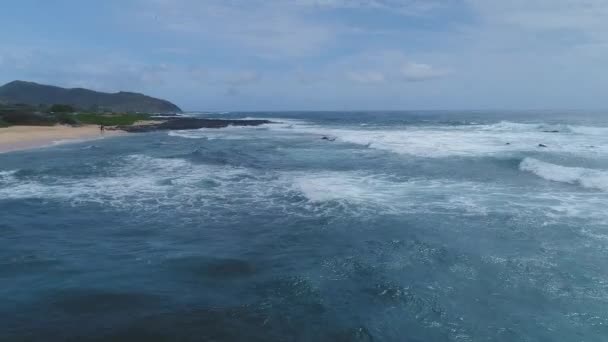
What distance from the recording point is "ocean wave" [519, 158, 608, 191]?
1576 cm

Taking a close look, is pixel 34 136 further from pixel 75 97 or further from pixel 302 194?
pixel 75 97

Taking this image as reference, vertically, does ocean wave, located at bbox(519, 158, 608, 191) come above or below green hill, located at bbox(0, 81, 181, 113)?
below

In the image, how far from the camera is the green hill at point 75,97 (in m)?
135

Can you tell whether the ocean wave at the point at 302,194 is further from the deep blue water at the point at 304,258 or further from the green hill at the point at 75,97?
the green hill at the point at 75,97

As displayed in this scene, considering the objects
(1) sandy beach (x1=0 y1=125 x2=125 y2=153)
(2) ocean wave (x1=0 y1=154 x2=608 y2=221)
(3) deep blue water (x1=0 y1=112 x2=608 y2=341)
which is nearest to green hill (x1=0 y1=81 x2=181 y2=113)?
(1) sandy beach (x1=0 y1=125 x2=125 y2=153)

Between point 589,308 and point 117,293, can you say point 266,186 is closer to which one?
point 117,293

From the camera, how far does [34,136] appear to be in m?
33.8

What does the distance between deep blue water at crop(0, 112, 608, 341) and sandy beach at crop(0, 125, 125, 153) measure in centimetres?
1225

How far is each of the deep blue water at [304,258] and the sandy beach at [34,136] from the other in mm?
12249

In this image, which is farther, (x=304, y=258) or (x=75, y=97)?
(x=75, y=97)

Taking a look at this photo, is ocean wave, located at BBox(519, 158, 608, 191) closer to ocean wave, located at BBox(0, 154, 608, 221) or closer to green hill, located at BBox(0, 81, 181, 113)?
ocean wave, located at BBox(0, 154, 608, 221)

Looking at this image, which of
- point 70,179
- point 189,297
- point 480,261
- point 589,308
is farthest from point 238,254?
point 70,179

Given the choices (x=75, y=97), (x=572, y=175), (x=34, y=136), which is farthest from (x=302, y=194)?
(x=75, y=97)

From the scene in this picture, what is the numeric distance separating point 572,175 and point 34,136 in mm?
35656
